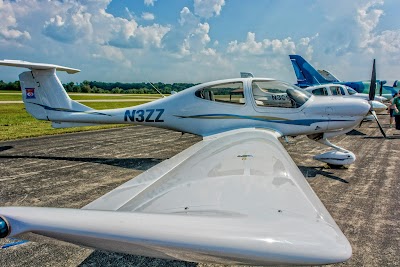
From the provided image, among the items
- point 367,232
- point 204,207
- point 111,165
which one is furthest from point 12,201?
point 367,232

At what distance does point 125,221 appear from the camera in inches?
61.2

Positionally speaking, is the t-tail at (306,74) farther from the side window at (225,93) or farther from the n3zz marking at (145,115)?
the n3zz marking at (145,115)

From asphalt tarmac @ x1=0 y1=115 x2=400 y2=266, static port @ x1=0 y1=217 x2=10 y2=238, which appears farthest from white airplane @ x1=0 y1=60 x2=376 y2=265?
asphalt tarmac @ x1=0 y1=115 x2=400 y2=266

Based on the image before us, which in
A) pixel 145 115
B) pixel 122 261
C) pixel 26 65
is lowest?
pixel 122 261

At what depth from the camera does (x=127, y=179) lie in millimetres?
6996

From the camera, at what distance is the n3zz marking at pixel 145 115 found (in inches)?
336

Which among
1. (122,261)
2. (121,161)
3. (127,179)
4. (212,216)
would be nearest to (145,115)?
(121,161)

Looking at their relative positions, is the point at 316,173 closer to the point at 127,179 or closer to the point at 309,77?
the point at 127,179

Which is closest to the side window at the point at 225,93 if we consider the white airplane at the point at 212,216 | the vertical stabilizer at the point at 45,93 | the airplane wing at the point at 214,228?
the white airplane at the point at 212,216

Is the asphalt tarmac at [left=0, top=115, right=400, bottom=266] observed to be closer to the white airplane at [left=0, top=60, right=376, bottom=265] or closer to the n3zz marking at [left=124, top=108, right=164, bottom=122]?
the white airplane at [left=0, top=60, right=376, bottom=265]

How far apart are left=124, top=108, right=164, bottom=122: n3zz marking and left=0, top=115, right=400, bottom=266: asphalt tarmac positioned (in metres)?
1.30

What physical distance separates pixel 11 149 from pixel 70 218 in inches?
417

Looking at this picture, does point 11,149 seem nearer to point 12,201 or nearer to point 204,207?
point 12,201

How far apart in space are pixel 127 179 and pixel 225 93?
3.42m
